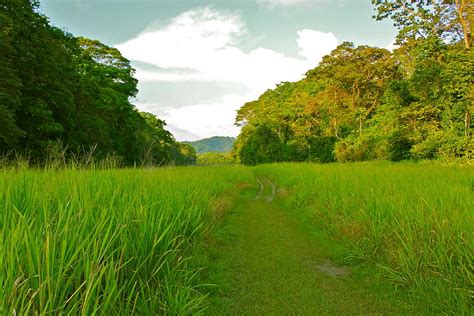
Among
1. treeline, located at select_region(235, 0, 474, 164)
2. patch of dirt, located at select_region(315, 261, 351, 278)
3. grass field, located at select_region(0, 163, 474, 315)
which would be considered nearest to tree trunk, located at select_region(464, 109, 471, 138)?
treeline, located at select_region(235, 0, 474, 164)

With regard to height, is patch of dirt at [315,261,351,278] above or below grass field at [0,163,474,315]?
below

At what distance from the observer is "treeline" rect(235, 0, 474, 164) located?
1464cm

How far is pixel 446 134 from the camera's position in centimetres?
1483

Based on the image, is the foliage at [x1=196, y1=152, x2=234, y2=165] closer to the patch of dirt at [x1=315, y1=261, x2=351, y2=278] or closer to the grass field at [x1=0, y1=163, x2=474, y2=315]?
the grass field at [x1=0, y1=163, x2=474, y2=315]

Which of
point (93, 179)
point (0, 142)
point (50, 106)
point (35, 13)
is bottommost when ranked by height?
point (93, 179)

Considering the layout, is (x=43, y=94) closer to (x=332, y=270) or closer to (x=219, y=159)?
(x=332, y=270)

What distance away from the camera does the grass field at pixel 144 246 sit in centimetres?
153

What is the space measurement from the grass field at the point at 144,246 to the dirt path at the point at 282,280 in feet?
0.59

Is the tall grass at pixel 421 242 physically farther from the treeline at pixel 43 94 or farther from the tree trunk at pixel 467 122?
the tree trunk at pixel 467 122

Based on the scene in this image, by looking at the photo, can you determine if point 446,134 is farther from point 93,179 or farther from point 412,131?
point 93,179

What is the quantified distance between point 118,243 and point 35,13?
17840mm

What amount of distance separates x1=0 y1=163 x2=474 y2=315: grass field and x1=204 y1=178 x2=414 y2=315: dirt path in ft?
0.59

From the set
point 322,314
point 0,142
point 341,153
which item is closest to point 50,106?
point 0,142

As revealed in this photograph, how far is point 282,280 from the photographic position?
11.1 feet
